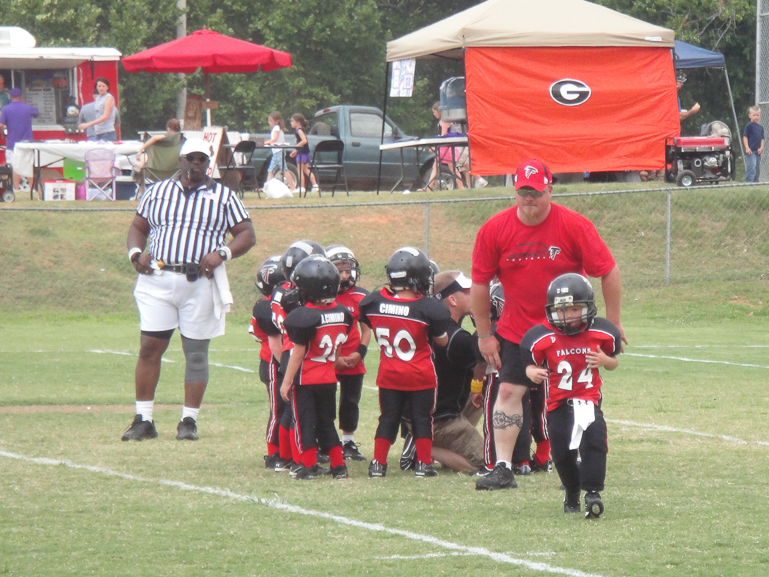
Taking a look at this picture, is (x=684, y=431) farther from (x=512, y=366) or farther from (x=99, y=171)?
(x=99, y=171)

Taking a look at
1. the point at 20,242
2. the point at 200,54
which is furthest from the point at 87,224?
the point at 200,54

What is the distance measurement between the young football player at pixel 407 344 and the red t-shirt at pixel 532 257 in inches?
20.7

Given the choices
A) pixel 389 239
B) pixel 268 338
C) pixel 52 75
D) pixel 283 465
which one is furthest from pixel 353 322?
pixel 52 75

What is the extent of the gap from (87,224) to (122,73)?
17.2m

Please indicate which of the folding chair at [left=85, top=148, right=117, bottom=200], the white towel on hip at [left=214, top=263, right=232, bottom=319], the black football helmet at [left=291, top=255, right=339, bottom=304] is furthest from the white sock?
the folding chair at [left=85, top=148, right=117, bottom=200]

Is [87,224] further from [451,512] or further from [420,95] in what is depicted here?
[420,95]

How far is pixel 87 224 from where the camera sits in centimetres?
2112

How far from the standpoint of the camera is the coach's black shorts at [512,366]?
699 centimetres

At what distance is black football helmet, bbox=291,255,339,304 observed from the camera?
7328 millimetres

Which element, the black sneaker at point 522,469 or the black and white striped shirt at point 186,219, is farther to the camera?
the black and white striped shirt at point 186,219

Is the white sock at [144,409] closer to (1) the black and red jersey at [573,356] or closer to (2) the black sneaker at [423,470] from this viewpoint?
(2) the black sneaker at [423,470]

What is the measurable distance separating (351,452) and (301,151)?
15.3m

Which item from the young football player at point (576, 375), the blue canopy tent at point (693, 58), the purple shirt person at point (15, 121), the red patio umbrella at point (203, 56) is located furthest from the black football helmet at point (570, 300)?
the blue canopy tent at point (693, 58)

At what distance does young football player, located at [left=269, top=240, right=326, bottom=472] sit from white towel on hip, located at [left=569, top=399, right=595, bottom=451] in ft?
6.82
